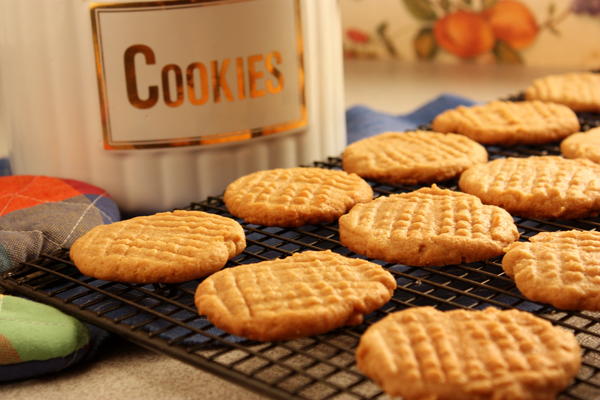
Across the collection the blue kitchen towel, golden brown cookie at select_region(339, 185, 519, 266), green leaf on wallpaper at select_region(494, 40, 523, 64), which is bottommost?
golden brown cookie at select_region(339, 185, 519, 266)

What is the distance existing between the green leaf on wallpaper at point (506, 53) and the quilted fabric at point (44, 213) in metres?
1.57

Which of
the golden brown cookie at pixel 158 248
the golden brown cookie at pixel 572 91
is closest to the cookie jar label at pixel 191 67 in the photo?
the golden brown cookie at pixel 158 248

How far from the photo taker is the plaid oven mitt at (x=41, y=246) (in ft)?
3.97

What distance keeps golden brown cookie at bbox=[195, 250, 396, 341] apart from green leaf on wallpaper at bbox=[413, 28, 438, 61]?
1.77m

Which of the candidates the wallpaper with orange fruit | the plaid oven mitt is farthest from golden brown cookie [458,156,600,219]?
the wallpaper with orange fruit

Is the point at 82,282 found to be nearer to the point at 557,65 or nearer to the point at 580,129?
the point at 580,129

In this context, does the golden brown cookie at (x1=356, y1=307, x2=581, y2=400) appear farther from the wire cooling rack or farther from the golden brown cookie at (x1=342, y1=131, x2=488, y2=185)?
the golden brown cookie at (x1=342, y1=131, x2=488, y2=185)

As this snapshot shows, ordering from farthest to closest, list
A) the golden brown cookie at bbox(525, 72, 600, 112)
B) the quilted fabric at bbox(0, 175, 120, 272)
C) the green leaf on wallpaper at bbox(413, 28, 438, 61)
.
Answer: the green leaf on wallpaper at bbox(413, 28, 438, 61)
the golden brown cookie at bbox(525, 72, 600, 112)
the quilted fabric at bbox(0, 175, 120, 272)

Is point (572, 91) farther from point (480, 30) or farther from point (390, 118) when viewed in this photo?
point (480, 30)

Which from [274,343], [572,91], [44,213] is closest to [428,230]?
[274,343]

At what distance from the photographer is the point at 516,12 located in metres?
2.81

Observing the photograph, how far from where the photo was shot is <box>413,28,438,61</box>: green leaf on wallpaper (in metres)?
2.94

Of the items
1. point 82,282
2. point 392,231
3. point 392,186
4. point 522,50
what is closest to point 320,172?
point 392,186

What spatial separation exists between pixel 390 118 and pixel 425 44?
73 centimetres
